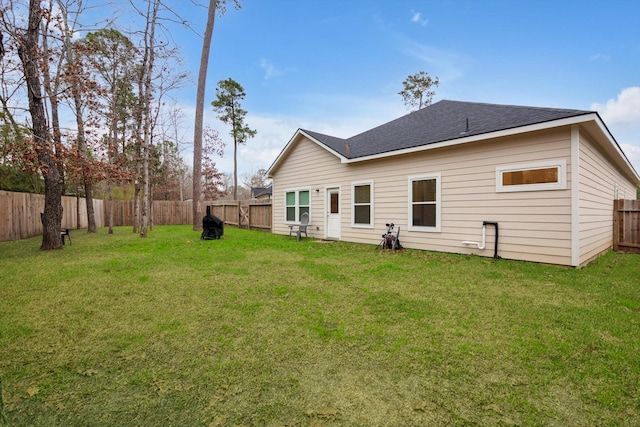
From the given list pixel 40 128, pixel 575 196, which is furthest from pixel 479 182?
pixel 40 128

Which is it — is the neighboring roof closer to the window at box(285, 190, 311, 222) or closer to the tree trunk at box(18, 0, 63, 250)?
the window at box(285, 190, 311, 222)

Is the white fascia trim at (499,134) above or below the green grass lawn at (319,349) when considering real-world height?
above

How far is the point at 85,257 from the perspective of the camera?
20.8 feet

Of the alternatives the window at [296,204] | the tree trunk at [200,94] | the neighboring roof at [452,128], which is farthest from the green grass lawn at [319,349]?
the tree trunk at [200,94]

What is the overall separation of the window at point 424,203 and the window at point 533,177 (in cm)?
142

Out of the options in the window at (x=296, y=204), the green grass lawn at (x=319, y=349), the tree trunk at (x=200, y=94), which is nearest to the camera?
the green grass lawn at (x=319, y=349)

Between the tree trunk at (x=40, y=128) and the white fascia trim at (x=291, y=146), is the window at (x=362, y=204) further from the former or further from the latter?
the tree trunk at (x=40, y=128)

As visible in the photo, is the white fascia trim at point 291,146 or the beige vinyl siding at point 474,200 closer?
the beige vinyl siding at point 474,200

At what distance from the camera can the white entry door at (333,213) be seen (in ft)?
31.9

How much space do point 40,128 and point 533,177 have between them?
1094cm

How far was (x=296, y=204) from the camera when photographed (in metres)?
11.2

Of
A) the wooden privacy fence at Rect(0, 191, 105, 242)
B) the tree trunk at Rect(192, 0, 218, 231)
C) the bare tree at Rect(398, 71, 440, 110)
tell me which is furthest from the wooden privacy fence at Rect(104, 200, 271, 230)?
the bare tree at Rect(398, 71, 440, 110)

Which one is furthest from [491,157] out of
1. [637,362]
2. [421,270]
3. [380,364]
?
[380,364]

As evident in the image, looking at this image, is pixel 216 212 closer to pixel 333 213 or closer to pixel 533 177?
pixel 333 213
